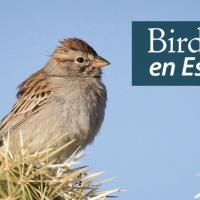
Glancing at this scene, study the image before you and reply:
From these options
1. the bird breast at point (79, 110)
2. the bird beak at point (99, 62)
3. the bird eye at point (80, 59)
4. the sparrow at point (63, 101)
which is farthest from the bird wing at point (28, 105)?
the bird beak at point (99, 62)

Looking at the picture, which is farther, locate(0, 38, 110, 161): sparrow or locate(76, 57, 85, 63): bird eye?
locate(76, 57, 85, 63): bird eye

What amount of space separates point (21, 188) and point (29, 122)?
4791mm

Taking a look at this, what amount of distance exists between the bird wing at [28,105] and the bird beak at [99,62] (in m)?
0.65

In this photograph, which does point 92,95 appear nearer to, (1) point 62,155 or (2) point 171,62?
(1) point 62,155

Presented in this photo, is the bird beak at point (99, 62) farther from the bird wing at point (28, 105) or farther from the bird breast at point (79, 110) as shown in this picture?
the bird wing at point (28, 105)

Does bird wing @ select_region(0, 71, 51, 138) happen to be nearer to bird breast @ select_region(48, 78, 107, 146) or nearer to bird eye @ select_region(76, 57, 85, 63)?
bird breast @ select_region(48, 78, 107, 146)

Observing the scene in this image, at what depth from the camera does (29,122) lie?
8.06 meters

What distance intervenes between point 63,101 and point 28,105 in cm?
57

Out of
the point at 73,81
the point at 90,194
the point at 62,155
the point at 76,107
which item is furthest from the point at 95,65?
the point at 90,194

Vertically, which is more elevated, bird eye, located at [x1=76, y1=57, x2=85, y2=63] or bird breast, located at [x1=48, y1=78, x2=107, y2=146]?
bird eye, located at [x1=76, y1=57, x2=85, y2=63]

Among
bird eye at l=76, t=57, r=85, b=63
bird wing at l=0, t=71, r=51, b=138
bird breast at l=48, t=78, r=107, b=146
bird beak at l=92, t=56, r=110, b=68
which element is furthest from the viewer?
bird eye at l=76, t=57, r=85, b=63

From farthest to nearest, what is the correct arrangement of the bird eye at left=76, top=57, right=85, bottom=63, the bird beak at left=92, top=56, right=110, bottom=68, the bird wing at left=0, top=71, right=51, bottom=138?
1. the bird eye at left=76, top=57, right=85, bottom=63
2. the bird beak at left=92, top=56, right=110, bottom=68
3. the bird wing at left=0, top=71, right=51, bottom=138

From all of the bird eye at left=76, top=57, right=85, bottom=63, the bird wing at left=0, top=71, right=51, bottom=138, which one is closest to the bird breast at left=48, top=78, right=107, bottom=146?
the bird wing at left=0, top=71, right=51, bottom=138

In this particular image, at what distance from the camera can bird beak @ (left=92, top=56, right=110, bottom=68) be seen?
8.36m
